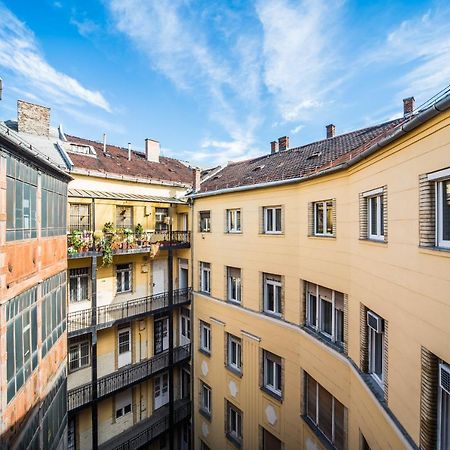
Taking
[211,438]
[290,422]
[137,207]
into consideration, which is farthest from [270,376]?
[137,207]

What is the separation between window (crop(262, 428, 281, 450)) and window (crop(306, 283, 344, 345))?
197 inches

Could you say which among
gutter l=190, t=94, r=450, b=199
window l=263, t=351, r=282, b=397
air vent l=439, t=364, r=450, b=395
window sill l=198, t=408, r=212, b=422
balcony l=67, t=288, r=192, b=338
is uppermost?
gutter l=190, t=94, r=450, b=199

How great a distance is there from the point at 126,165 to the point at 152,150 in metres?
3.44

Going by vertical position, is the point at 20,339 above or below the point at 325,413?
above

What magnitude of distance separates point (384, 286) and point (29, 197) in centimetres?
814

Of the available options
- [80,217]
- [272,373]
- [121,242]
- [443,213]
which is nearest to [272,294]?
[272,373]

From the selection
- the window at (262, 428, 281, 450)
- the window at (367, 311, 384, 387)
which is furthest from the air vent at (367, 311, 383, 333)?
the window at (262, 428, 281, 450)

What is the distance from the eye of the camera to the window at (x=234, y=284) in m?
13.0

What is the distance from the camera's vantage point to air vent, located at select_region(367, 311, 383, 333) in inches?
242

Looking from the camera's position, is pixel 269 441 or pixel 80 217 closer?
pixel 269 441

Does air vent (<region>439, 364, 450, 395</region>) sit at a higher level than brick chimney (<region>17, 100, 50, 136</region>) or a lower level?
lower

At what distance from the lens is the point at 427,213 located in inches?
183

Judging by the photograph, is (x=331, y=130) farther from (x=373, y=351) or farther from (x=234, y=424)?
(x=234, y=424)

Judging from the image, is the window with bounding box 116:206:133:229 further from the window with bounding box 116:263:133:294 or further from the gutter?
the gutter
